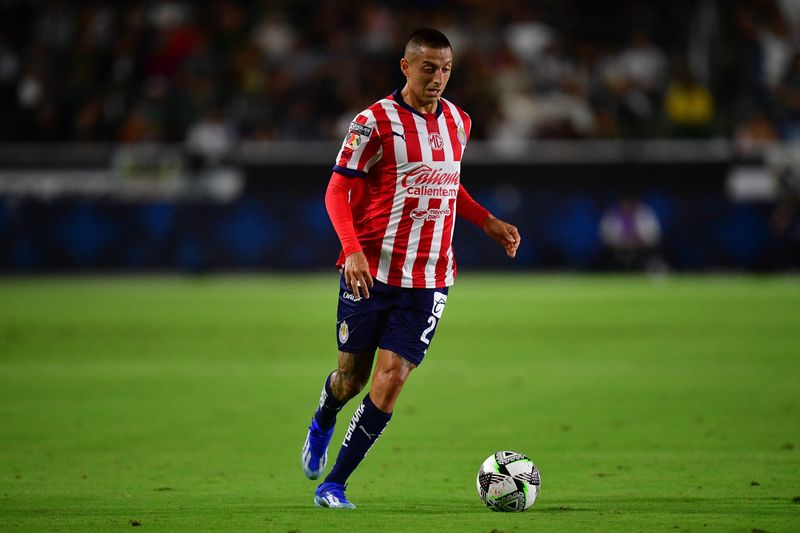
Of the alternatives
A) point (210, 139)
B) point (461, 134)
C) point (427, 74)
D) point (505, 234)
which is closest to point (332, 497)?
point (505, 234)

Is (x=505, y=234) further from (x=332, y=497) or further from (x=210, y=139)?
(x=210, y=139)

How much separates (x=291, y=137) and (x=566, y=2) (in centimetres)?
815

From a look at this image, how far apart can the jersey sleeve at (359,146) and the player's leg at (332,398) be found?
1046mm

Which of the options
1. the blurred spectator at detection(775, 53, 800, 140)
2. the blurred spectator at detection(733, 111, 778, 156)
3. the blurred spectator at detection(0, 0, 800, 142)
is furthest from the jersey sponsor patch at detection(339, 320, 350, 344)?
the blurred spectator at detection(775, 53, 800, 140)

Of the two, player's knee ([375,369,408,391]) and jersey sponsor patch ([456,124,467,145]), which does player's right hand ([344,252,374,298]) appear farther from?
jersey sponsor patch ([456,124,467,145])

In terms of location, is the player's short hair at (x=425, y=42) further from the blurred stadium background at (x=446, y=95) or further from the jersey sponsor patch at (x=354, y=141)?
the blurred stadium background at (x=446, y=95)

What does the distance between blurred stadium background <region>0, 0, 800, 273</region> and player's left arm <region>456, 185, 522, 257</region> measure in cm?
1902

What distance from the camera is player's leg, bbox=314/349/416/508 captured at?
654 centimetres

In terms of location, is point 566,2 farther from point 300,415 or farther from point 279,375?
point 300,415

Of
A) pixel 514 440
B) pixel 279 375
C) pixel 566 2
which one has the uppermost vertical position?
pixel 566 2

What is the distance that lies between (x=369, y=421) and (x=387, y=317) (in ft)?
1.96

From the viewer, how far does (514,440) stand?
29.5ft

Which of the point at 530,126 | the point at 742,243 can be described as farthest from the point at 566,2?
the point at 742,243

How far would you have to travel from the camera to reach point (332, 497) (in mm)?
6523
